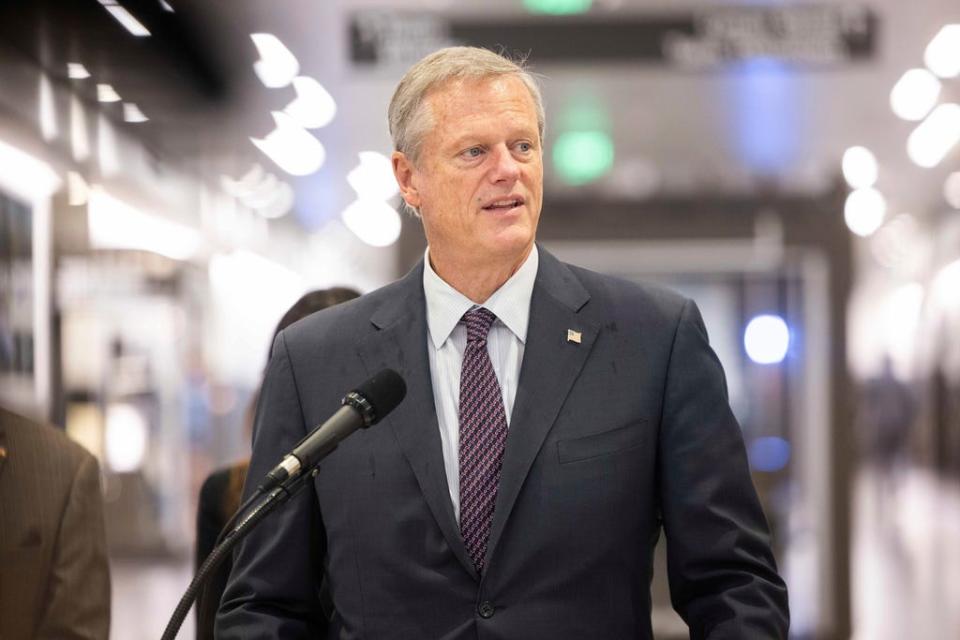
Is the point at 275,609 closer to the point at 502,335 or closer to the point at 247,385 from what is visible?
the point at 502,335

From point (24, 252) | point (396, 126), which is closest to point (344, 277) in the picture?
point (24, 252)

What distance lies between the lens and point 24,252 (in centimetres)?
347

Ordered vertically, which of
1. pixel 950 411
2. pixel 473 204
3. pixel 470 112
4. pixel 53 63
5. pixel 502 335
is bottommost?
pixel 950 411

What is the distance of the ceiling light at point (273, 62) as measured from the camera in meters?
5.44

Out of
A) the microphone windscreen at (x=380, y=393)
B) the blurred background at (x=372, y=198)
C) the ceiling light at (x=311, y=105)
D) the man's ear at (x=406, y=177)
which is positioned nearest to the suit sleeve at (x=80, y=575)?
the blurred background at (x=372, y=198)

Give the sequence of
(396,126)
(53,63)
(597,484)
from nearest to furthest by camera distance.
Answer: (597,484)
(396,126)
(53,63)

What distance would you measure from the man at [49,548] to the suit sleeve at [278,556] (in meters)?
0.75

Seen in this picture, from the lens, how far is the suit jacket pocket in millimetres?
1866

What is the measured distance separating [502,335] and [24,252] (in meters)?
2.03

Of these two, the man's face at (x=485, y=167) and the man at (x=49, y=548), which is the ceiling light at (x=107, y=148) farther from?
the man's face at (x=485, y=167)

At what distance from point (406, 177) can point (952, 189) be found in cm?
1203

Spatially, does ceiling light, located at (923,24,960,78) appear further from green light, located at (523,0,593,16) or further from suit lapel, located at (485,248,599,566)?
suit lapel, located at (485,248,599,566)

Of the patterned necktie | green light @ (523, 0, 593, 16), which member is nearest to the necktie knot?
the patterned necktie

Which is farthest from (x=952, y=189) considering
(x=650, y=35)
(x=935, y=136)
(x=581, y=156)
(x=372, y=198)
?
(x=650, y=35)
